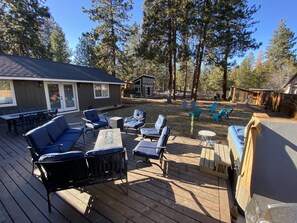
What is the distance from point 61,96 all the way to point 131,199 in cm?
914

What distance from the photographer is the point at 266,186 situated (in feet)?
6.54

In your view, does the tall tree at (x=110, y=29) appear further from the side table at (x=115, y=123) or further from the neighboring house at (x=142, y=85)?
the side table at (x=115, y=123)

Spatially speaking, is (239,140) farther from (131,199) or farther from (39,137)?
(39,137)

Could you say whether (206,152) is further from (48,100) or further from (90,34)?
(90,34)

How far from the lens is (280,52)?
2706cm

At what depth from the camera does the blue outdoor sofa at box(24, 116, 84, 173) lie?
9.54ft

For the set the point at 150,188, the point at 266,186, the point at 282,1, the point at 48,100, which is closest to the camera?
the point at 266,186

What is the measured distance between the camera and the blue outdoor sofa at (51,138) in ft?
9.54

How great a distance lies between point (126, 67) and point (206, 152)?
1702 centimetres

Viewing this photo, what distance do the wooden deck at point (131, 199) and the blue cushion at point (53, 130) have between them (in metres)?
0.82

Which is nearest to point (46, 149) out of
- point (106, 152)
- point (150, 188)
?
point (106, 152)

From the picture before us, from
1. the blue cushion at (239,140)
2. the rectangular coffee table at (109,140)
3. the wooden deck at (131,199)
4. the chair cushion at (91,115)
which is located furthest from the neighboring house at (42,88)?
the blue cushion at (239,140)

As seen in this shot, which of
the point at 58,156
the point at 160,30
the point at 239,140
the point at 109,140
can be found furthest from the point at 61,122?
the point at 160,30

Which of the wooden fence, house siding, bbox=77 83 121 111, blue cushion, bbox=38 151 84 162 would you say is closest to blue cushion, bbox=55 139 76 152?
blue cushion, bbox=38 151 84 162
